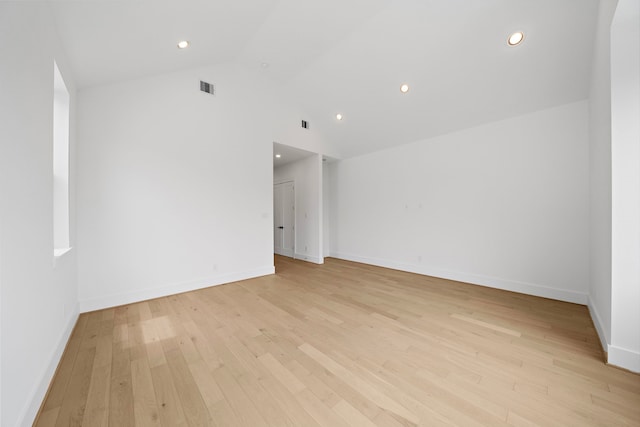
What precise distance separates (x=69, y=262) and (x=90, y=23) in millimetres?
2430

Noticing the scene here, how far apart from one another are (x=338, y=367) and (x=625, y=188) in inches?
107

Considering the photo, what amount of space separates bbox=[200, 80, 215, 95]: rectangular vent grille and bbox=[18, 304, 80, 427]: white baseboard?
370 cm

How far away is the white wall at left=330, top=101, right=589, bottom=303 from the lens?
3326 mm

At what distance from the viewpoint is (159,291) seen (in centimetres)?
353

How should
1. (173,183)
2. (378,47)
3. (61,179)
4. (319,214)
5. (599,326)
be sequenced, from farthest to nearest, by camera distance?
(319,214)
(173,183)
(378,47)
(61,179)
(599,326)

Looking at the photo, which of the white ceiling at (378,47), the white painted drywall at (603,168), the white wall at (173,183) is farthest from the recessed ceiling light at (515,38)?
the white wall at (173,183)

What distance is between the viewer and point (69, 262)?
259 centimetres

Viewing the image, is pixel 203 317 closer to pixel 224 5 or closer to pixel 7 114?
pixel 7 114

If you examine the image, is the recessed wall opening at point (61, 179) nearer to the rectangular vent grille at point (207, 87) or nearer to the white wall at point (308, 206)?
the rectangular vent grille at point (207, 87)

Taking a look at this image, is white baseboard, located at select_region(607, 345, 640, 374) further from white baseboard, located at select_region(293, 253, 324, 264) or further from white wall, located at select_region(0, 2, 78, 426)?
white baseboard, located at select_region(293, 253, 324, 264)

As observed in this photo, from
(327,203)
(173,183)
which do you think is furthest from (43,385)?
(327,203)

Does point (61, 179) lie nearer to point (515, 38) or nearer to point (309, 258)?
point (309, 258)

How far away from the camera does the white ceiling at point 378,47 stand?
8.02 feet

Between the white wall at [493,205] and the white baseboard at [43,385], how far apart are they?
5199 millimetres
